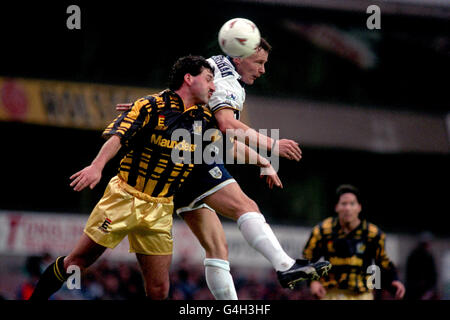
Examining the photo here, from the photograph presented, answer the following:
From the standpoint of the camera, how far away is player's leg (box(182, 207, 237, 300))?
5.44 meters

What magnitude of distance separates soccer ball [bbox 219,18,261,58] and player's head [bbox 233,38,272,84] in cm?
32

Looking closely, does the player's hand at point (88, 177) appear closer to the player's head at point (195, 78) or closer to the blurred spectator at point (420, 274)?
the player's head at point (195, 78)

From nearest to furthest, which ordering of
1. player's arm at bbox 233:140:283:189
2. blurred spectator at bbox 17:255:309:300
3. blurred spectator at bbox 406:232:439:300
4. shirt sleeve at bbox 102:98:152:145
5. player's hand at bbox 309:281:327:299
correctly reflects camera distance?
shirt sleeve at bbox 102:98:152:145 < player's arm at bbox 233:140:283:189 < player's hand at bbox 309:281:327:299 < blurred spectator at bbox 406:232:439:300 < blurred spectator at bbox 17:255:309:300

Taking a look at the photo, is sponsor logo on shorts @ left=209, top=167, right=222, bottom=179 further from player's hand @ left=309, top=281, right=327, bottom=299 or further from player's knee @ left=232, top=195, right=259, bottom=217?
player's hand @ left=309, top=281, right=327, bottom=299

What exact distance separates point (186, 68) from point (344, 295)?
138 inches

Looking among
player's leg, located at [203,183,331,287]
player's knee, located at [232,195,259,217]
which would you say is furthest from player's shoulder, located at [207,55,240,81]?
player's knee, located at [232,195,259,217]

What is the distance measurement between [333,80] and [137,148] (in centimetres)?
1356

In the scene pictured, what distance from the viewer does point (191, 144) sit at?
17.8ft

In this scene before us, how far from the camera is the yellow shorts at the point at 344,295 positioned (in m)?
7.43

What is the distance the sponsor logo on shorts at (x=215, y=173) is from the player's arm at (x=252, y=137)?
1.08 feet
